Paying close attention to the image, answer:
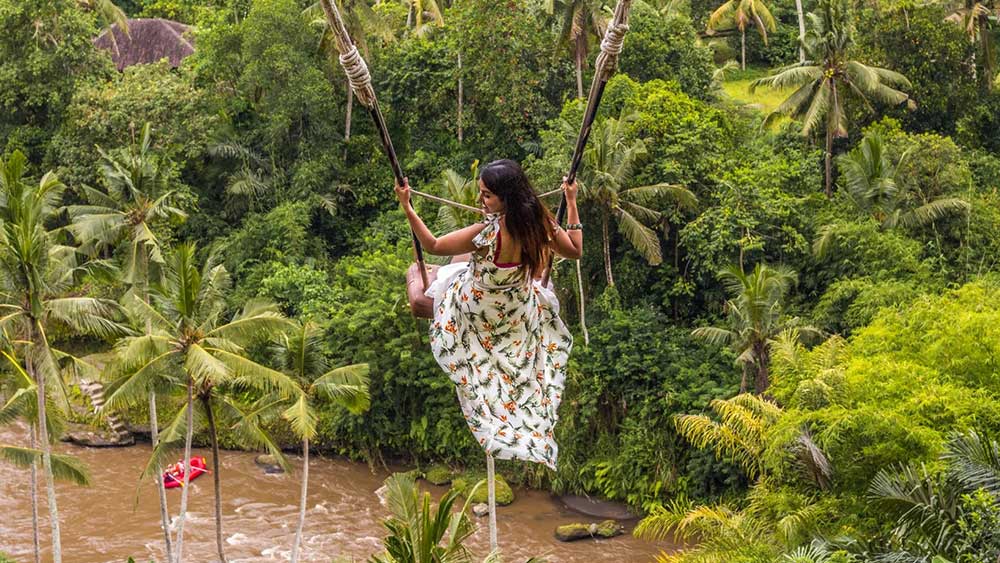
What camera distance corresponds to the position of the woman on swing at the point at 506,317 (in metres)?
4.95

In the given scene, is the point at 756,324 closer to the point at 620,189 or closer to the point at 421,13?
the point at 620,189

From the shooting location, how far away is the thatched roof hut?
31094 millimetres

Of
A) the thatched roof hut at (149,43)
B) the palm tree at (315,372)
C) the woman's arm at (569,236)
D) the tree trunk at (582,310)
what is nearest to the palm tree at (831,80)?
the tree trunk at (582,310)

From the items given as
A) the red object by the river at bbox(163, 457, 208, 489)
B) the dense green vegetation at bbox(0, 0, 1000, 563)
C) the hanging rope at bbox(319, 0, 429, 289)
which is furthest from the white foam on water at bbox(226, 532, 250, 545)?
the hanging rope at bbox(319, 0, 429, 289)

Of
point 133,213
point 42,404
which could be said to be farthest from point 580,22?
point 42,404

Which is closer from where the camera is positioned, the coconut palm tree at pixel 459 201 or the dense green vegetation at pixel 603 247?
the dense green vegetation at pixel 603 247

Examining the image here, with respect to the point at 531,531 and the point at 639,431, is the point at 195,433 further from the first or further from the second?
the point at 639,431

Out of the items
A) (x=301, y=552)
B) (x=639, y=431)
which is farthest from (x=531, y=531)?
(x=301, y=552)

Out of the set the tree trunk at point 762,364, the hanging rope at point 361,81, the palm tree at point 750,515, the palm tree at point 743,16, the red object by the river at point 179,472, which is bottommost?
the red object by the river at point 179,472

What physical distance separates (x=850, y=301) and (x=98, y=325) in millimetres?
11208

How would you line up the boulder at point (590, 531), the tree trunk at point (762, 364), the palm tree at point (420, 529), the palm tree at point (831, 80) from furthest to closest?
the palm tree at point (831, 80), the boulder at point (590, 531), the tree trunk at point (762, 364), the palm tree at point (420, 529)

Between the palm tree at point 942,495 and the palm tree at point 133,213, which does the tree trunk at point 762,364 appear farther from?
the palm tree at point 133,213

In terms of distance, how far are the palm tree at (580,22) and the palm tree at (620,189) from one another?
2437 mm

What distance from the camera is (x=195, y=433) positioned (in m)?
24.0
